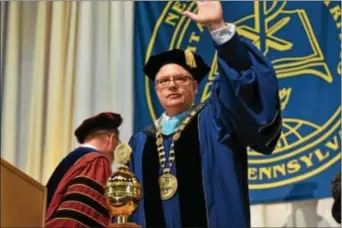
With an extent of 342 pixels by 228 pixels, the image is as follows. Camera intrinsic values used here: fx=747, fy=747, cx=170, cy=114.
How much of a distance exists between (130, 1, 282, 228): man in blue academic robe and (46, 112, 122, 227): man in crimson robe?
0.31 m

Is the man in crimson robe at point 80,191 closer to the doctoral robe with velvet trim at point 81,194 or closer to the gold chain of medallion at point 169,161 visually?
the doctoral robe with velvet trim at point 81,194

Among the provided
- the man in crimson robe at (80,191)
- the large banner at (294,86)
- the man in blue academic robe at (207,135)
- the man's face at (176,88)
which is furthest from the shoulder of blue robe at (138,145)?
the large banner at (294,86)

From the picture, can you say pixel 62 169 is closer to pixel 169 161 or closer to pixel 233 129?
pixel 169 161

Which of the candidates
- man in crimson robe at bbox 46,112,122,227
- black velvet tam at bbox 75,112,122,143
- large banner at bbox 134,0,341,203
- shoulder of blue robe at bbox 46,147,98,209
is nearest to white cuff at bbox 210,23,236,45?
man in crimson robe at bbox 46,112,122,227

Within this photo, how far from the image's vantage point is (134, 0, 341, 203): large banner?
13.7 feet

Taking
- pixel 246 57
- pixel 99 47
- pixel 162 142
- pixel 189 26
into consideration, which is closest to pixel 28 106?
pixel 99 47

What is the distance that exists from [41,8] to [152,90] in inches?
41.9

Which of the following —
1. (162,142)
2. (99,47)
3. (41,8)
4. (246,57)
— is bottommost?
(162,142)

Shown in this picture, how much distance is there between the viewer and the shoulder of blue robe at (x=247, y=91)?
98.1 inches

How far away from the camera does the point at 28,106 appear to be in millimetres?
4926

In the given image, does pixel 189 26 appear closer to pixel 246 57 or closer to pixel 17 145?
pixel 17 145

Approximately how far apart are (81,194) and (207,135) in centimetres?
69

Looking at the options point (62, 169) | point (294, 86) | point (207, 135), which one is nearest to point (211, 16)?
point (207, 135)

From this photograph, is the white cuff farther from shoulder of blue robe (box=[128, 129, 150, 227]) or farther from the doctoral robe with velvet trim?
the doctoral robe with velvet trim
